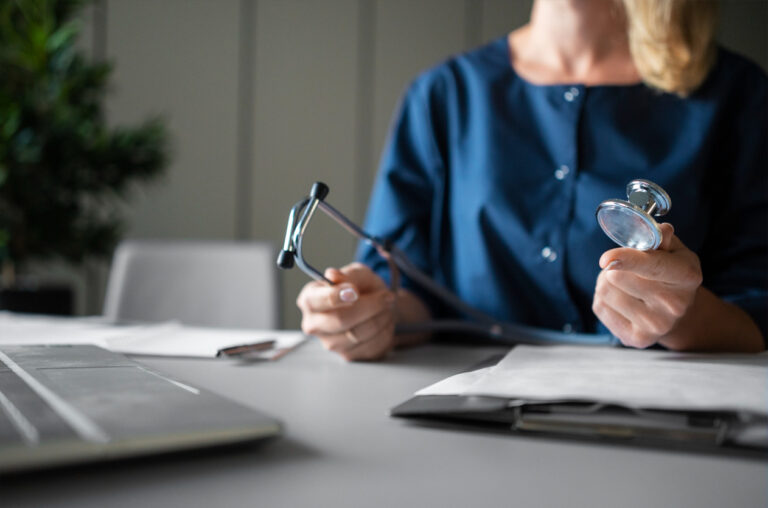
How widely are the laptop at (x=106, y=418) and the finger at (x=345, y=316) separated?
265 mm

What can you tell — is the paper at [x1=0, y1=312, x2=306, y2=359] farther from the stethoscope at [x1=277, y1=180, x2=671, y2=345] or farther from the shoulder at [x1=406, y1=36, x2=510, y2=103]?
the shoulder at [x1=406, y1=36, x2=510, y2=103]

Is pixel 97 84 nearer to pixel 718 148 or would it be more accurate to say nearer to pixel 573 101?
pixel 573 101

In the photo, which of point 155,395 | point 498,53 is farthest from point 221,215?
point 155,395

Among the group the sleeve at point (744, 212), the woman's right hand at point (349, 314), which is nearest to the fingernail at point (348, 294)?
the woman's right hand at point (349, 314)

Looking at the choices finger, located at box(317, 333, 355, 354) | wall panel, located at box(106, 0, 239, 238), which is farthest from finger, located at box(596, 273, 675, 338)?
wall panel, located at box(106, 0, 239, 238)

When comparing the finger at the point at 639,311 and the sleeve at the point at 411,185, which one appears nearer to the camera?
the finger at the point at 639,311

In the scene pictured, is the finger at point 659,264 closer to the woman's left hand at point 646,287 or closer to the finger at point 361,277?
the woman's left hand at point 646,287

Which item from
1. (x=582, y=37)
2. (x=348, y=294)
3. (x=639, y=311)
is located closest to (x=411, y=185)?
(x=582, y=37)

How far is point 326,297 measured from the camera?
0.70m

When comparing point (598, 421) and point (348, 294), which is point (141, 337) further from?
point (598, 421)

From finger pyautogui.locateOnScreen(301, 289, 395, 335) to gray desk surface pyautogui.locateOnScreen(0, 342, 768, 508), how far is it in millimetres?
243

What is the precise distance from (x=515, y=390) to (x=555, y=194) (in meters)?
0.67

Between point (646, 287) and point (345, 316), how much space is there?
32cm

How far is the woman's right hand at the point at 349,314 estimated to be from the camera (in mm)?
708
